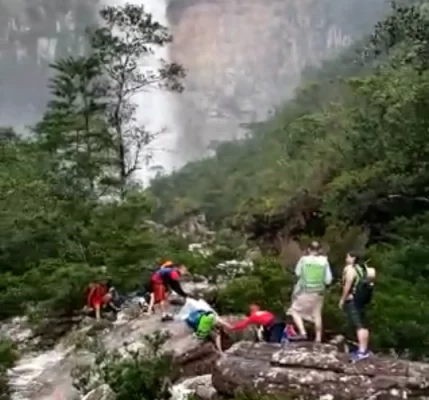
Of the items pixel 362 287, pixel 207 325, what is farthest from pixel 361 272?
pixel 207 325

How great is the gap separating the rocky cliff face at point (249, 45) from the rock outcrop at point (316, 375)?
275ft

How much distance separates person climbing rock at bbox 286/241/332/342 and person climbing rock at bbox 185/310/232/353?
849 mm

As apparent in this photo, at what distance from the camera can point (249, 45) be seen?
99.2 meters

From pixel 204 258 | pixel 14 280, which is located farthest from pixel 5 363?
pixel 204 258

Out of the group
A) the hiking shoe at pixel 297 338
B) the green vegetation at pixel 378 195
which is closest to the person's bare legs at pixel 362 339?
the hiking shoe at pixel 297 338

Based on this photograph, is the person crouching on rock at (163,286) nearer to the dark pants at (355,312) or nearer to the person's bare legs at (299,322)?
the person's bare legs at (299,322)

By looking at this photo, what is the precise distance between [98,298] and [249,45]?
90228mm

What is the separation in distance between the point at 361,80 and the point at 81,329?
7972 mm

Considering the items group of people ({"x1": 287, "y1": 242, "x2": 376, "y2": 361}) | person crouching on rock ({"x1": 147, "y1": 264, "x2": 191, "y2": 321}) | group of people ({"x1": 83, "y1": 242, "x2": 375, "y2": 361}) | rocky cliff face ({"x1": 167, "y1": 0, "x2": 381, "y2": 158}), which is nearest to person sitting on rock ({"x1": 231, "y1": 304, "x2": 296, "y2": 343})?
group of people ({"x1": 83, "y1": 242, "x2": 375, "y2": 361})

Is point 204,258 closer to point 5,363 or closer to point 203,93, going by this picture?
point 5,363

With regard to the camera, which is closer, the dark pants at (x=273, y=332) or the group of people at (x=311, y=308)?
the group of people at (x=311, y=308)

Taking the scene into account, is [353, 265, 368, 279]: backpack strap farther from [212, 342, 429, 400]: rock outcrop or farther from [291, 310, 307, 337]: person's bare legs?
[291, 310, 307, 337]: person's bare legs

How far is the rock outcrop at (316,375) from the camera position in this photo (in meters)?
5.64

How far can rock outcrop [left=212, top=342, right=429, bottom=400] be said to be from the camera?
18.5 feet
